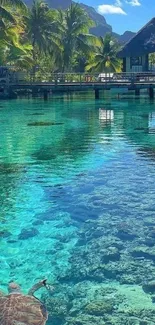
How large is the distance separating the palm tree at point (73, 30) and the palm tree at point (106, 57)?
197cm

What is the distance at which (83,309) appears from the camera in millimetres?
5766

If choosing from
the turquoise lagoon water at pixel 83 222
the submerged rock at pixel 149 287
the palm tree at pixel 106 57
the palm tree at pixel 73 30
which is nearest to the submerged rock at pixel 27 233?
the turquoise lagoon water at pixel 83 222

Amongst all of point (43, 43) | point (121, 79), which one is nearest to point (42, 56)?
point (43, 43)

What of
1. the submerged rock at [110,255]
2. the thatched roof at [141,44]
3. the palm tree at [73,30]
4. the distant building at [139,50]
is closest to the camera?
the submerged rock at [110,255]

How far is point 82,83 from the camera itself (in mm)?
38406

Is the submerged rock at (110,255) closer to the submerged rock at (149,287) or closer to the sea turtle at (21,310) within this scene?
the submerged rock at (149,287)

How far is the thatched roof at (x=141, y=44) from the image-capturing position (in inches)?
1852

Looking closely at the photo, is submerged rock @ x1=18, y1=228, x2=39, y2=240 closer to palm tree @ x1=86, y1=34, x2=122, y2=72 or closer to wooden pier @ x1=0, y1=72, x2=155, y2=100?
wooden pier @ x1=0, y1=72, x2=155, y2=100

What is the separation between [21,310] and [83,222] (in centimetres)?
384

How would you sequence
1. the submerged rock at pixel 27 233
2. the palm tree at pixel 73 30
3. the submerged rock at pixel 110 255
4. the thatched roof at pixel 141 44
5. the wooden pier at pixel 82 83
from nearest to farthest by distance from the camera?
the submerged rock at pixel 110 255
the submerged rock at pixel 27 233
the wooden pier at pixel 82 83
the thatched roof at pixel 141 44
the palm tree at pixel 73 30

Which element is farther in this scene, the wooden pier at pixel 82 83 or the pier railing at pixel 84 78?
the pier railing at pixel 84 78

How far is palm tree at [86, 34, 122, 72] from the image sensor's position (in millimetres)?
52562

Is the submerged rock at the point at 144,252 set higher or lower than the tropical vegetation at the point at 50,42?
lower

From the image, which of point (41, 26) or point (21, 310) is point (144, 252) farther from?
point (41, 26)
